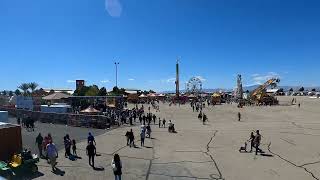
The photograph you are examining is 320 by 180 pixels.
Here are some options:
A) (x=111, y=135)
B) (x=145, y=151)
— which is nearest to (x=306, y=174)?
(x=145, y=151)

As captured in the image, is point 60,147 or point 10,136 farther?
point 60,147

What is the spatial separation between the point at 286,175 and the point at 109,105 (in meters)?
38.7

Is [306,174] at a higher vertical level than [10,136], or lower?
lower

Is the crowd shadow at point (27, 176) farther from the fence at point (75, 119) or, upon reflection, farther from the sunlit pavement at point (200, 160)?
the fence at point (75, 119)

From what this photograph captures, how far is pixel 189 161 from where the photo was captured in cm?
1956

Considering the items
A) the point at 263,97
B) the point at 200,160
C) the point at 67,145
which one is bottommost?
the point at 200,160

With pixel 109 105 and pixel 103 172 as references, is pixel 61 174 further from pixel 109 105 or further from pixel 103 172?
pixel 109 105

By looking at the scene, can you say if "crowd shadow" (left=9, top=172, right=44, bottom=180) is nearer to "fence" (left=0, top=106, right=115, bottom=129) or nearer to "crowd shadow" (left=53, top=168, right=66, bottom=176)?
"crowd shadow" (left=53, top=168, right=66, bottom=176)

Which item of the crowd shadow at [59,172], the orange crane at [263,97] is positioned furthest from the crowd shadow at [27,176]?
the orange crane at [263,97]

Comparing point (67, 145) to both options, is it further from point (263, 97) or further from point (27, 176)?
point (263, 97)

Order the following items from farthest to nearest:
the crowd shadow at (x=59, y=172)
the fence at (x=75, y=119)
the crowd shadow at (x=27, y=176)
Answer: the fence at (x=75, y=119)
the crowd shadow at (x=59, y=172)
the crowd shadow at (x=27, y=176)

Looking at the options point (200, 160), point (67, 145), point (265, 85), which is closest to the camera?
point (200, 160)

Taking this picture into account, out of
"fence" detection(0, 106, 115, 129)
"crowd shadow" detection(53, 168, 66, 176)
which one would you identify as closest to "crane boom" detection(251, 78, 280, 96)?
"fence" detection(0, 106, 115, 129)

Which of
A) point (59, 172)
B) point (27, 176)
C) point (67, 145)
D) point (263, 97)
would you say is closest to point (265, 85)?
point (263, 97)
